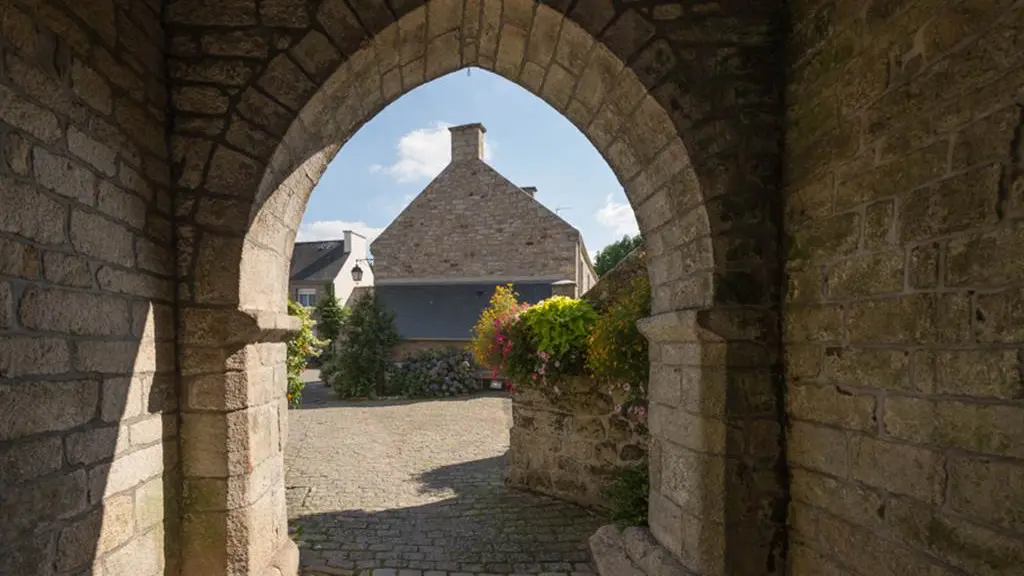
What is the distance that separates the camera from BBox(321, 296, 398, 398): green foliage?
40.6 ft

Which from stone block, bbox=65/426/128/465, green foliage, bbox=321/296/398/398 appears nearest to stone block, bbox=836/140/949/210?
stone block, bbox=65/426/128/465

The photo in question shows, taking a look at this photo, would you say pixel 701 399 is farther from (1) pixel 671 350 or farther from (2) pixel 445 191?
(2) pixel 445 191

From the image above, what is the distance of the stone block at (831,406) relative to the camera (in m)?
1.76

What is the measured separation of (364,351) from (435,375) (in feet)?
6.29

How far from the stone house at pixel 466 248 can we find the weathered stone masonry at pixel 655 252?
11.4 meters

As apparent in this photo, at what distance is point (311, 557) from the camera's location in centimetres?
365

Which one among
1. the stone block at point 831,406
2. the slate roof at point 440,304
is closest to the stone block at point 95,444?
the stone block at point 831,406

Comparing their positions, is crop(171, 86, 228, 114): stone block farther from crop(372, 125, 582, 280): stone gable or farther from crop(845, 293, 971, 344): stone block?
crop(372, 125, 582, 280): stone gable

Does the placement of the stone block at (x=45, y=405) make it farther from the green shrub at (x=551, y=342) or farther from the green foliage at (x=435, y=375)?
the green foliage at (x=435, y=375)

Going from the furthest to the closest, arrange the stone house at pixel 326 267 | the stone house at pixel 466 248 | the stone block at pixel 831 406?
1. the stone house at pixel 326 267
2. the stone house at pixel 466 248
3. the stone block at pixel 831 406

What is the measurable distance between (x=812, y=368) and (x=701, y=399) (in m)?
0.44

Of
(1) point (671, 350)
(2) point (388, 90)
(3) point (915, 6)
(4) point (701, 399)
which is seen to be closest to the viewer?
(3) point (915, 6)

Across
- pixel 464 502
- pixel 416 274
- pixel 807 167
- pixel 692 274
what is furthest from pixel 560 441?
pixel 416 274

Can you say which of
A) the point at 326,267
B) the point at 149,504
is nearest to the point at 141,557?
the point at 149,504
